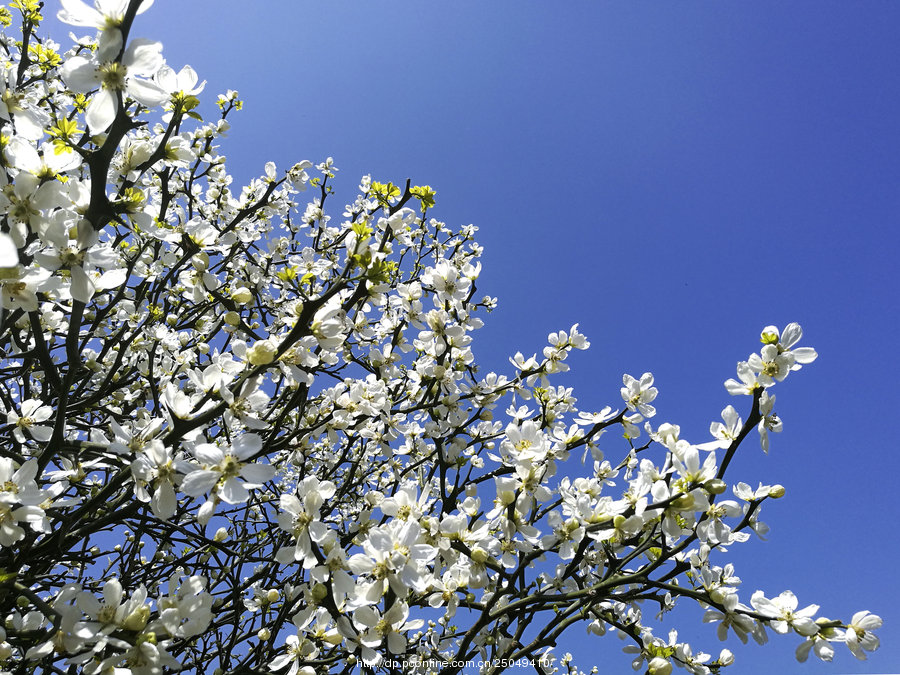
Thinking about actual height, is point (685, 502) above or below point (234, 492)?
above

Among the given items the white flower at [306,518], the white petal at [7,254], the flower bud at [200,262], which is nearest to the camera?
the white petal at [7,254]

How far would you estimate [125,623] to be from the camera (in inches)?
63.6

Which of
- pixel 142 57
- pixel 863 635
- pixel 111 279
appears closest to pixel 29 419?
pixel 111 279

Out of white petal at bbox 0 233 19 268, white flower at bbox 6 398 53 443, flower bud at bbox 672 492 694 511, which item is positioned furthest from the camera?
white flower at bbox 6 398 53 443

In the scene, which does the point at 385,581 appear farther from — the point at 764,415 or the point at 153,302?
the point at 153,302

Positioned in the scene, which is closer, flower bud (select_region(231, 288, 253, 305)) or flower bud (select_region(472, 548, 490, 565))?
flower bud (select_region(472, 548, 490, 565))

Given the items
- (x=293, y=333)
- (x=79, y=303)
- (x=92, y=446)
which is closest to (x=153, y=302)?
(x=92, y=446)

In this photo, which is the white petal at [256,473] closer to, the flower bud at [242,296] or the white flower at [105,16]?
the flower bud at [242,296]

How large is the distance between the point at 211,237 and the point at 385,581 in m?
1.86

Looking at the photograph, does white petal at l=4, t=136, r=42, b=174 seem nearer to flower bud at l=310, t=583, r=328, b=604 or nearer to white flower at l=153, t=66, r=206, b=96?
white flower at l=153, t=66, r=206, b=96

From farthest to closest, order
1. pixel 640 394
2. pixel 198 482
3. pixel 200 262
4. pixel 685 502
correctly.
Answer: pixel 640 394 → pixel 200 262 → pixel 685 502 → pixel 198 482

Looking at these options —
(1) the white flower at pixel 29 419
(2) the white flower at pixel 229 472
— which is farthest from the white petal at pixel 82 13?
(1) the white flower at pixel 29 419

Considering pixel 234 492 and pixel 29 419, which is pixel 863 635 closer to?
pixel 234 492

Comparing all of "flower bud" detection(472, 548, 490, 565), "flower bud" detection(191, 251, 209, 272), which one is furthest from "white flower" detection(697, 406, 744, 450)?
"flower bud" detection(191, 251, 209, 272)
